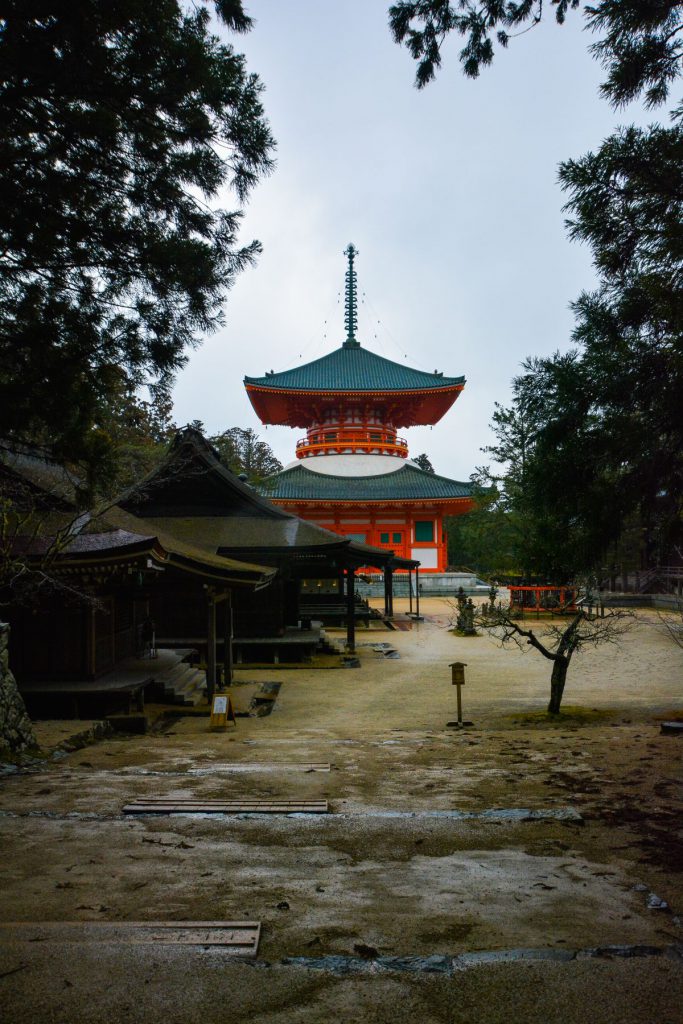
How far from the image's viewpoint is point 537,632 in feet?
77.6

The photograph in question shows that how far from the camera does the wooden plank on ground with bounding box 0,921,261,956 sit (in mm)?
3131

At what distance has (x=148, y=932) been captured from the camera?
3230mm

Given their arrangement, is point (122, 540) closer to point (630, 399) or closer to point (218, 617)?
point (218, 617)

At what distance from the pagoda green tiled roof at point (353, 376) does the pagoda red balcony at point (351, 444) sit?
2.62m

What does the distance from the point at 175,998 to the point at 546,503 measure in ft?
16.7

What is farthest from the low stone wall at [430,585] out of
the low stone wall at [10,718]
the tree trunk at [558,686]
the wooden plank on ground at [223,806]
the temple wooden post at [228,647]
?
the wooden plank on ground at [223,806]

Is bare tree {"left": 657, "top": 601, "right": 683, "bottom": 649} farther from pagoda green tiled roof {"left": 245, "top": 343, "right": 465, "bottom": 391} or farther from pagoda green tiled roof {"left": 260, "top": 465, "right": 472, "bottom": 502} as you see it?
pagoda green tiled roof {"left": 245, "top": 343, "right": 465, "bottom": 391}

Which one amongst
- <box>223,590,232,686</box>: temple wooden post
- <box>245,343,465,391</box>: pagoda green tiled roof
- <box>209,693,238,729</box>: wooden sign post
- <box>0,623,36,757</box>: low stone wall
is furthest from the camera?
<box>245,343,465,391</box>: pagoda green tiled roof

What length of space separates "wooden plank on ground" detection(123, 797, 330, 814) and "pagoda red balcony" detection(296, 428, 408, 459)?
34.1 meters

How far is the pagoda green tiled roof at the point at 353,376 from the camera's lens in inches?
1528

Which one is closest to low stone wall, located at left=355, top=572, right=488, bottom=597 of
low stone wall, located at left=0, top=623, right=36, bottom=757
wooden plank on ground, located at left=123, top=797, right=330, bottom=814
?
low stone wall, located at left=0, top=623, right=36, bottom=757

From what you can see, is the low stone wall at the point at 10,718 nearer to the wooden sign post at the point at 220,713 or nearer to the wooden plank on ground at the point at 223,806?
the wooden plank on ground at the point at 223,806

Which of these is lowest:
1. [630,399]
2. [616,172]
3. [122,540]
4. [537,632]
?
[537,632]

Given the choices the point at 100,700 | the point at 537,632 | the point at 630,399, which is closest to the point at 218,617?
the point at 100,700
